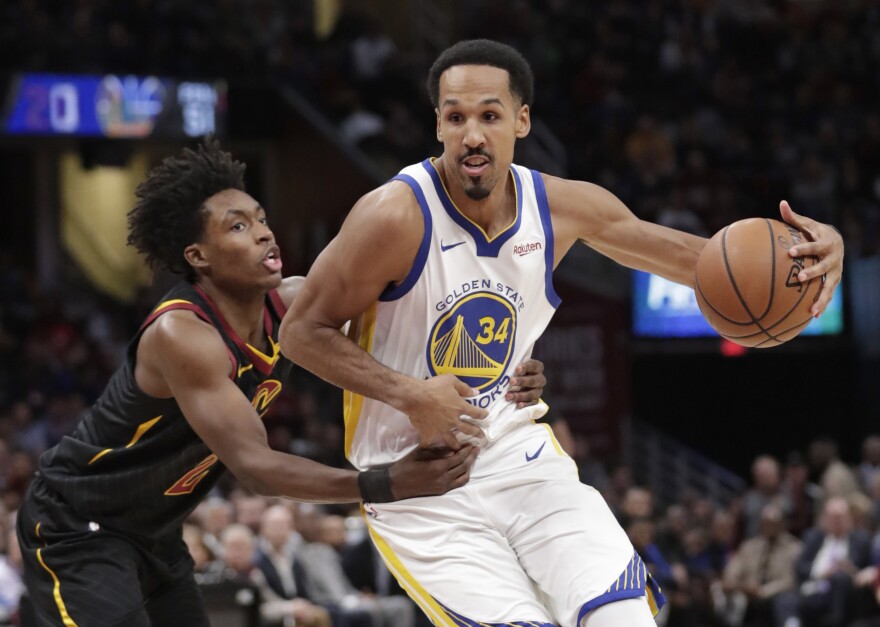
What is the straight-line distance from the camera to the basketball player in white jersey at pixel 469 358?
11.6 feet

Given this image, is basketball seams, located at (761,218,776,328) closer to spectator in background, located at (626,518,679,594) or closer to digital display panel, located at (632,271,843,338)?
spectator in background, located at (626,518,679,594)

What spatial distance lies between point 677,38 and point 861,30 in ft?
7.90

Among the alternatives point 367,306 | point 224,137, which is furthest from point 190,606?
point 224,137

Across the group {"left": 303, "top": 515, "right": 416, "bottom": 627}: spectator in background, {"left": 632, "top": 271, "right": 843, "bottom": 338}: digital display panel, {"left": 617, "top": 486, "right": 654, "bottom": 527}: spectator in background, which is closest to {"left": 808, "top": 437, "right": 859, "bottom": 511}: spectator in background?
{"left": 617, "top": 486, "right": 654, "bottom": 527}: spectator in background

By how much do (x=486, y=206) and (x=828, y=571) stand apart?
22.1 feet

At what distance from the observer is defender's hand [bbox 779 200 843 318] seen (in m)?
3.75

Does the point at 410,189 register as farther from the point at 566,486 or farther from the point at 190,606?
the point at 190,606

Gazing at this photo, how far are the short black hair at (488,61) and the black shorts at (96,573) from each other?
166 centimetres

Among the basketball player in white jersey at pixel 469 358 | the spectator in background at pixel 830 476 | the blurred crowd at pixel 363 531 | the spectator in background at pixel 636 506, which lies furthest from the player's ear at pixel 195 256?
the spectator in background at pixel 830 476

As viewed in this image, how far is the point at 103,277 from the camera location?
17.8 meters

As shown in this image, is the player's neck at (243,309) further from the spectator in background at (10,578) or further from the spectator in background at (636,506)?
the spectator in background at (636,506)

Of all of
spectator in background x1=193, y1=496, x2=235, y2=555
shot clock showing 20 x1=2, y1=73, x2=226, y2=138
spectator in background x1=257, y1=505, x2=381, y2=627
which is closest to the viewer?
spectator in background x1=257, y1=505, x2=381, y2=627

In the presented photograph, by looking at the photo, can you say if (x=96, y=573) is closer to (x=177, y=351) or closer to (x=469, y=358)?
(x=177, y=351)

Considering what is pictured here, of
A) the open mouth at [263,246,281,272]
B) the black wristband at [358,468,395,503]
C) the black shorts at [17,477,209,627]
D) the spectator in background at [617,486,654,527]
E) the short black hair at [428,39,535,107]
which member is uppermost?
the short black hair at [428,39,535,107]
